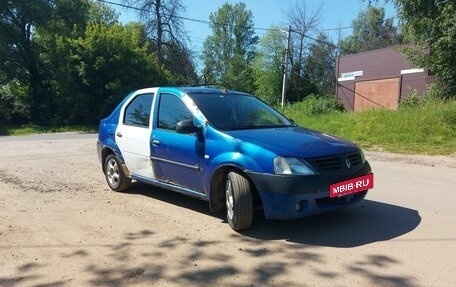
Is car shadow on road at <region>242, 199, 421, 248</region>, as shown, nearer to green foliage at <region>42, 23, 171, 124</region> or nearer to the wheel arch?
the wheel arch

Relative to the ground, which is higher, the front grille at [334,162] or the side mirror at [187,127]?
Answer: the side mirror at [187,127]

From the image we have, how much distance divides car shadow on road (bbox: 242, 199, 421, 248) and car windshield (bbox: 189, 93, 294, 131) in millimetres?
1193

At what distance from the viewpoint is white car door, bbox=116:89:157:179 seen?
657 centimetres

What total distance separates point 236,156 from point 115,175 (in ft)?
9.92

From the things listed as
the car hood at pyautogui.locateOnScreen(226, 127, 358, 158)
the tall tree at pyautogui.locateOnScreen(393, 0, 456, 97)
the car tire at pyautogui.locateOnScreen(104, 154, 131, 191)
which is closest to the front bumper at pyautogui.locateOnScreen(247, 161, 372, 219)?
the car hood at pyautogui.locateOnScreen(226, 127, 358, 158)

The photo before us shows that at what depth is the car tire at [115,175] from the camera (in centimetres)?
731

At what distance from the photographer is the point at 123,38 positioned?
2952cm

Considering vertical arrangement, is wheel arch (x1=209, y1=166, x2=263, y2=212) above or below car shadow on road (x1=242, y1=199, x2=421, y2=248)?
above

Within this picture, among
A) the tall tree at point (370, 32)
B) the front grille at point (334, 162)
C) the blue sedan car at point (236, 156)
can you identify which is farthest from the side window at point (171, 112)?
the tall tree at point (370, 32)

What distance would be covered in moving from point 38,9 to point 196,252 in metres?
31.0

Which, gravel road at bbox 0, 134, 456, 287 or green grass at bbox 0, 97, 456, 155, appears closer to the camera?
gravel road at bbox 0, 134, 456, 287

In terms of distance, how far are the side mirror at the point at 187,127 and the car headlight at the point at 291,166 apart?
3.86 ft

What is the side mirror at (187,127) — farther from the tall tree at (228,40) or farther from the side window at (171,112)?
the tall tree at (228,40)

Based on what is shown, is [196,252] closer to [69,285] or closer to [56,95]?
[69,285]
